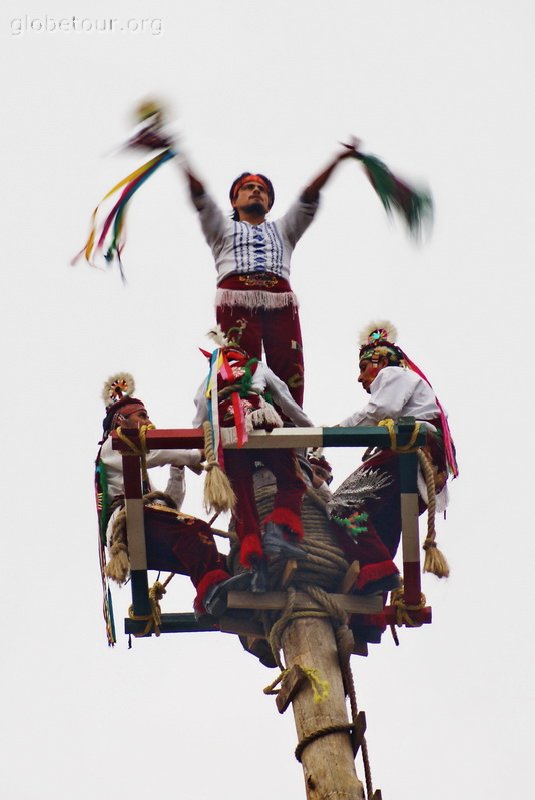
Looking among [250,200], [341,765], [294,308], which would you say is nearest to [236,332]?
[294,308]

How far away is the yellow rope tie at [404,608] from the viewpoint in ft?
30.2

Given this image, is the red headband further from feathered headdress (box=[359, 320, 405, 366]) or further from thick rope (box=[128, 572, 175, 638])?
thick rope (box=[128, 572, 175, 638])

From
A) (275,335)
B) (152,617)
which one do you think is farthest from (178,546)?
(275,335)

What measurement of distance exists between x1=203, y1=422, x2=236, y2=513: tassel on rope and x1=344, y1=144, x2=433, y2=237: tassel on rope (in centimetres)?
275

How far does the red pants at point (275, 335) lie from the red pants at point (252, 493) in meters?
1.01

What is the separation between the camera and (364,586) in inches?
352

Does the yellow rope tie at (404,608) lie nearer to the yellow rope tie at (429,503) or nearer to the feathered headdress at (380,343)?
the yellow rope tie at (429,503)

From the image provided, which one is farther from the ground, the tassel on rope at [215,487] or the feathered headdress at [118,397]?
the feathered headdress at [118,397]

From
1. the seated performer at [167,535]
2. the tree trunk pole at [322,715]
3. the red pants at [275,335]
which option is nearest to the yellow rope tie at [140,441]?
the seated performer at [167,535]

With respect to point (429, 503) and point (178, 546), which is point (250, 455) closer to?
point (178, 546)

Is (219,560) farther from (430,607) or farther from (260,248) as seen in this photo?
(260,248)

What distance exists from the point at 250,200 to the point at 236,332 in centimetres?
112

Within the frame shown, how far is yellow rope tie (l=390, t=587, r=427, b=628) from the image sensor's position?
9.21 metres

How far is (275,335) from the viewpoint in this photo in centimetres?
1027
